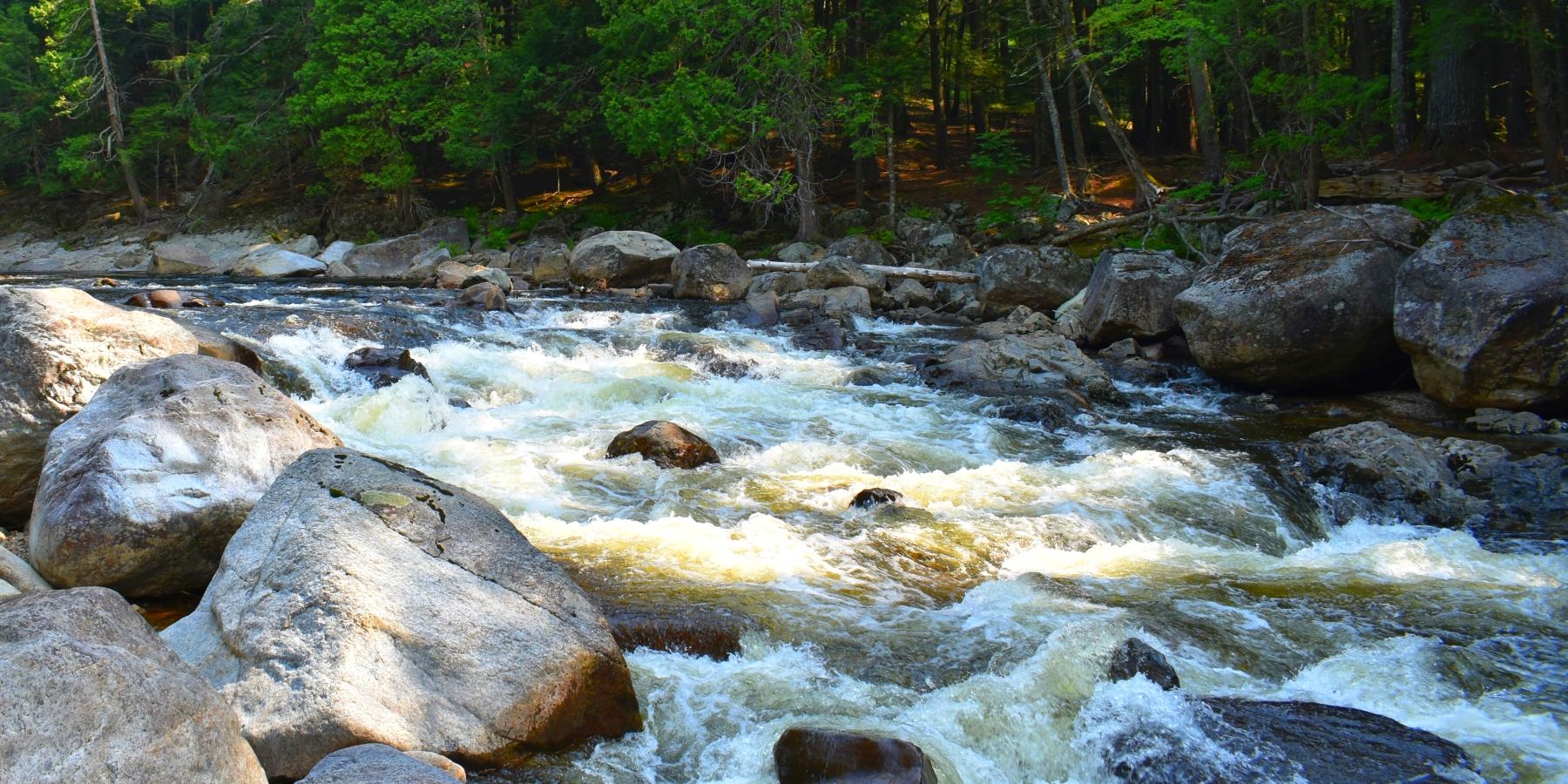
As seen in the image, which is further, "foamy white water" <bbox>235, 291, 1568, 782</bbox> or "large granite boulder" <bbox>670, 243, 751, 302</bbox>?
"large granite boulder" <bbox>670, 243, 751, 302</bbox>

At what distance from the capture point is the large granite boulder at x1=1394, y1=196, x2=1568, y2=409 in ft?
29.0

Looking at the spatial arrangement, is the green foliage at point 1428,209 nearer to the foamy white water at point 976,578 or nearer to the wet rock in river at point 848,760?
the foamy white water at point 976,578

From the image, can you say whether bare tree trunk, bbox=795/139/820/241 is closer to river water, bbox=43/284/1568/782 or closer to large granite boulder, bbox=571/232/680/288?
large granite boulder, bbox=571/232/680/288

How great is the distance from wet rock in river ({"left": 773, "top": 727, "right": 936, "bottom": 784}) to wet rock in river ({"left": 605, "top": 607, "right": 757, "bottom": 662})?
41.7 inches

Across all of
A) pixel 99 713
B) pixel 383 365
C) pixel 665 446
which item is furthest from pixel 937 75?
pixel 99 713

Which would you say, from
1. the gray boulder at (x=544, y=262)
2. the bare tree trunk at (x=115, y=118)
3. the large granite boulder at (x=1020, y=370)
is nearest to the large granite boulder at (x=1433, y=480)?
the large granite boulder at (x=1020, y=370)

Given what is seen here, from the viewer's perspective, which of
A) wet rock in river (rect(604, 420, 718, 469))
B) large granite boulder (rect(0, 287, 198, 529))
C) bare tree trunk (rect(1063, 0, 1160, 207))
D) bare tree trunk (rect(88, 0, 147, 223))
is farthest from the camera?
bare tree trunk (rect(88, 0, 147, 223))

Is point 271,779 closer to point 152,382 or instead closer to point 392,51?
point 152,382

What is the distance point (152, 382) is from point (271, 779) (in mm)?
3528

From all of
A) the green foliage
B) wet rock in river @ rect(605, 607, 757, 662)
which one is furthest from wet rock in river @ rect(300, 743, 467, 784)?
the green foliage

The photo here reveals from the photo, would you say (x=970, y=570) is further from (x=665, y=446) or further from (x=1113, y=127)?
(x=1113, y=127)

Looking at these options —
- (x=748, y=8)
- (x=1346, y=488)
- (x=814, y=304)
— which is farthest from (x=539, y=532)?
(x=748, y=8)

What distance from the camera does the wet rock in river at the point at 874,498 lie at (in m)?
7.05

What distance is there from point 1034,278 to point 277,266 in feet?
59.5
